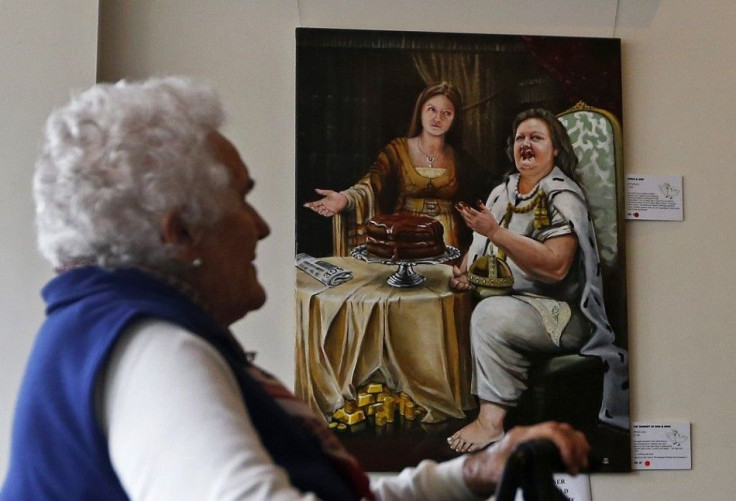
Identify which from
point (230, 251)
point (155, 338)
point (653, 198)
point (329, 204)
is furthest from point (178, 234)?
point (653, 198)

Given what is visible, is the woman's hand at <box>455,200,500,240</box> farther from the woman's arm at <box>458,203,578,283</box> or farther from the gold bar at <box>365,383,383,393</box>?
the gold bar at <box>365,383,383,393</box>

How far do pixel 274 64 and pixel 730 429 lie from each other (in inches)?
60.5

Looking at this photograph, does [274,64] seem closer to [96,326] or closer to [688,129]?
[688,129]

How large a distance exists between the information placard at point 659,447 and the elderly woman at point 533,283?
0.07 metres

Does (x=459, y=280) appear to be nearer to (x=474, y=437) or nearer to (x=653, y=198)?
(x=474, y=437)

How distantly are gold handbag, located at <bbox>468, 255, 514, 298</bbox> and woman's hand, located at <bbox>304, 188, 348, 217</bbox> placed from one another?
37 cm

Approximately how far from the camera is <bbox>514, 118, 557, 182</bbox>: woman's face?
7.58 ft

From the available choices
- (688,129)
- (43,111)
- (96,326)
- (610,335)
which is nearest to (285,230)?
(43,111)

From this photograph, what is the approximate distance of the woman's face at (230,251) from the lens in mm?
983

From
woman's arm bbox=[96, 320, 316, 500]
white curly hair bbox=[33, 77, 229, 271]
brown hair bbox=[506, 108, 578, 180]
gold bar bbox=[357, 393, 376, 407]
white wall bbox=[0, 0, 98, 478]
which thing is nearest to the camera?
woman's arm bbox=[96, 320, 316, 500]

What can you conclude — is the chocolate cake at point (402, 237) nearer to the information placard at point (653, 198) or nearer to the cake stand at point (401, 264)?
the cake stand at point (401, 264)

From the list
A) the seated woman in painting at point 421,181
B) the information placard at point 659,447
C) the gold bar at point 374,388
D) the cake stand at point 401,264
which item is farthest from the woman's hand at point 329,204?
the information placard at point 659,447

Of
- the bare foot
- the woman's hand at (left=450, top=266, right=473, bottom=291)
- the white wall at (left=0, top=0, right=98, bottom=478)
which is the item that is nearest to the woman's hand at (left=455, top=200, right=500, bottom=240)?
the woman's hand at (left=450, top=266, right=473, bottom=291)

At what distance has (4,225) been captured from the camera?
2.13m
